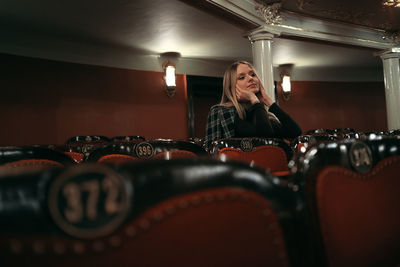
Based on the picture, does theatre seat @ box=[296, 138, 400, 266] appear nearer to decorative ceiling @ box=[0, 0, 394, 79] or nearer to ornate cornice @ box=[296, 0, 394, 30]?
decorative ceiling @ box=[0, 0, 394, 79]

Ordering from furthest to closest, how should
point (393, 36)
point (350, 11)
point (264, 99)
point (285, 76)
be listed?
point (285, 76) → point (393, 36) → point (350, 11) → point (264, 99)

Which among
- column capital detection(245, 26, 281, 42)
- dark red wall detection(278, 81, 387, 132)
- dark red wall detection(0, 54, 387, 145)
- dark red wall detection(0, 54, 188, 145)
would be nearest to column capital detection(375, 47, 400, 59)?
dark red wall detection(278, 81, 387, 132)

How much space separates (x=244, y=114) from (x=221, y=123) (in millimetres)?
227

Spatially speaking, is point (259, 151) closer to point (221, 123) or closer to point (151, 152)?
point (221, 123)

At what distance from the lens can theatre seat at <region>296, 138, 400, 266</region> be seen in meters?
0.58

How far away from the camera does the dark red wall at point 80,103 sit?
5133mm

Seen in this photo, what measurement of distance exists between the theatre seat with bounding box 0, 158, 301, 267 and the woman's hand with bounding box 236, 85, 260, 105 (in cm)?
209

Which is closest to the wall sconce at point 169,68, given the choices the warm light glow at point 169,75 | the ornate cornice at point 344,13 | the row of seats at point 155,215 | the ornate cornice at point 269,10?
the warm light glow at point 169,75

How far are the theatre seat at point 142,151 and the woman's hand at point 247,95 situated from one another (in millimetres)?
1135

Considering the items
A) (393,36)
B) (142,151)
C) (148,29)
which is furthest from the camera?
(393,36)

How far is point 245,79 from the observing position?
99.0 inches

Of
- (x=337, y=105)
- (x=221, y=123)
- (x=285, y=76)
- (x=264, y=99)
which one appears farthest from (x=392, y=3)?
(x=337, y=105)

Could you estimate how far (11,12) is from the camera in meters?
4.34

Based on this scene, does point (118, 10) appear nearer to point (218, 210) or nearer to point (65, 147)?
point (65, 147)
